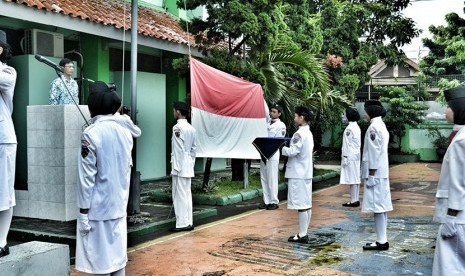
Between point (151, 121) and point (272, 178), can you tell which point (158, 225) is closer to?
point (272, 178)

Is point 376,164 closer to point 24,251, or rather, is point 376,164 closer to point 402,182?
point 24,251

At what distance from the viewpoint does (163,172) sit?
13.8m

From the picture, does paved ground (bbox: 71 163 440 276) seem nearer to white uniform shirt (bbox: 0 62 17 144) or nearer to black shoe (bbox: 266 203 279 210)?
black shoe (bbox: 266 203 279 210)

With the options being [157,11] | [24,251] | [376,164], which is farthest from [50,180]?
[157,11]

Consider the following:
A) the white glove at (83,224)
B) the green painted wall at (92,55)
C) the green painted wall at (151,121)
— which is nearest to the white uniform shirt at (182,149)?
the white glove at (83,224)

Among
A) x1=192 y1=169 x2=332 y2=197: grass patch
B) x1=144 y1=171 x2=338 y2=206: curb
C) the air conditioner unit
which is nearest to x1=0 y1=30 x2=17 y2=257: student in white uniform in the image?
the air conditioner unit

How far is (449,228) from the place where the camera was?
13.1 ft

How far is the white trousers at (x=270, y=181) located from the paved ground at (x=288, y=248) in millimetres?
361

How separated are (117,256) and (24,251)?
2.93 feet

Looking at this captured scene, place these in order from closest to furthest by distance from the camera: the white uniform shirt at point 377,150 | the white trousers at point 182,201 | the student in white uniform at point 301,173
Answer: the white uniform shirt at point 377,150 → the student in white uniform at point 301,173 → the white trousers at point 182,201

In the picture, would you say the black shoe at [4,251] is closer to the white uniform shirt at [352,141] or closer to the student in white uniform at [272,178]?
the student in white uniform at [272,178]

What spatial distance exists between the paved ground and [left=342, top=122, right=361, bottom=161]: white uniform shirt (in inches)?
64.7

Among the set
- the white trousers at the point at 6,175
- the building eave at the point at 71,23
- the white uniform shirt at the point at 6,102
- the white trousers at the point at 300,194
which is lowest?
the white trousers at the point at 300,194

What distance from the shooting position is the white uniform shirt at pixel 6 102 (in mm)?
4191
